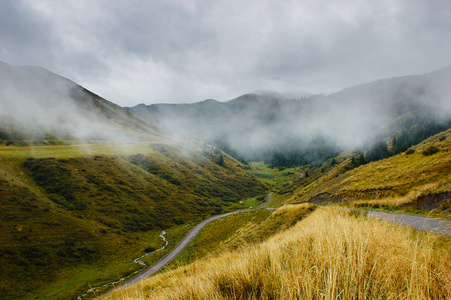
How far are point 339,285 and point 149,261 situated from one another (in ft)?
208

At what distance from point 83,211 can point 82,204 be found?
3.48m

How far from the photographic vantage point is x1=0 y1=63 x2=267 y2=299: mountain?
44562mm

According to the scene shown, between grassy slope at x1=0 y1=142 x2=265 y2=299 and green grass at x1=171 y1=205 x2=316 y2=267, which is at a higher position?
green grass at x1=171 y1=205 x2=316 y2=267

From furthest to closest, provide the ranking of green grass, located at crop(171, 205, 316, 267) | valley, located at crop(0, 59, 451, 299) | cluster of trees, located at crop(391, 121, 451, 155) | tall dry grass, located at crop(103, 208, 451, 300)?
cluster of trees, located at crop(391, 121, 451, 155) < green grass, located at crop(171, 205, 316, 267) < valley, located at crop(0, 59, 451, 299) < tall dry grass, located at crop(103, 208, 451, 300)

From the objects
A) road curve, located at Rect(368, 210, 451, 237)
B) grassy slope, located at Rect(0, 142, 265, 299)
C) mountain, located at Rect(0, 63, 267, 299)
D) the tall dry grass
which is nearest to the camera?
the tall dry grass

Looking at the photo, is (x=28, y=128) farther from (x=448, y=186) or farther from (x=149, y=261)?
(x=448, y=186)

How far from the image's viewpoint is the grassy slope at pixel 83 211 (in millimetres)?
43906

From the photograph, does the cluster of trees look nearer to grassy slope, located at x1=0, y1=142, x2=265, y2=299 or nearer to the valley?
the valley

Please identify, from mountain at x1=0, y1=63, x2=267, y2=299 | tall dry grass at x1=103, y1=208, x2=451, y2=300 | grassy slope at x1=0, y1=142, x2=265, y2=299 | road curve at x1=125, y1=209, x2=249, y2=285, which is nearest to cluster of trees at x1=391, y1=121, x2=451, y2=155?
mountain at x1=0, y1=63, x2=267, y2=299

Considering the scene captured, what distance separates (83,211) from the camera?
6850 centimetres

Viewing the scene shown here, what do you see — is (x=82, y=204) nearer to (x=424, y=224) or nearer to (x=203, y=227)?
(x=203, y=227)

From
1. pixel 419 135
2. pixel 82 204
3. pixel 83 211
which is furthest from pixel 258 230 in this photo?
pixel 419 135

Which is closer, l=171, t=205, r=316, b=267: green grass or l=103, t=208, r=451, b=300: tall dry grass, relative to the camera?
l=103, t=208, r=451, b=300: tall dry grass

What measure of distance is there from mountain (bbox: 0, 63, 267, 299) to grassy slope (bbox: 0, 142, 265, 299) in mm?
222
